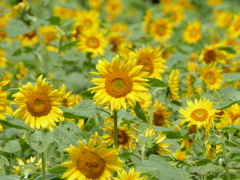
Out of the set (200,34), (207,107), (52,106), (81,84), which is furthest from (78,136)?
(200,34)

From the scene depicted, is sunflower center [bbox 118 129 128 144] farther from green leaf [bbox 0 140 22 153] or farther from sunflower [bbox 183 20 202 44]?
sunflower [bbox 183 20 202 44]

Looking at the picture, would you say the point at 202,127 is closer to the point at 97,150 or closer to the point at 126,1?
the point at 97,150

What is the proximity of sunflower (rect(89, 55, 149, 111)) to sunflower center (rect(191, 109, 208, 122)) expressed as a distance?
1.56 ft

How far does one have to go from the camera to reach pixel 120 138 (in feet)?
7.96

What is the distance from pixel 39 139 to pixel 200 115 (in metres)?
0.87

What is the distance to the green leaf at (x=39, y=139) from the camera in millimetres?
1909

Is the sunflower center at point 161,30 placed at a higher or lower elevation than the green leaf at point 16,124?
higher

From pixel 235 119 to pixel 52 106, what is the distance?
1.08m

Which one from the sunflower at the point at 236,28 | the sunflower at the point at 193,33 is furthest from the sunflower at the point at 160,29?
the sunflower at the point at 236,28

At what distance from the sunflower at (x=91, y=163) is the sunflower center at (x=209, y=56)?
2402 millimetres

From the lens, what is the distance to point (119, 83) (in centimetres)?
203

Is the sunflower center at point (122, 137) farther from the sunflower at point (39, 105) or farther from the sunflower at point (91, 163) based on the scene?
the sunflower at point (91, 163)

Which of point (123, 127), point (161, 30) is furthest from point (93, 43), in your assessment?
point (123, 127)

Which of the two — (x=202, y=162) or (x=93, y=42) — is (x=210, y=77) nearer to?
(x=93, y=42)
